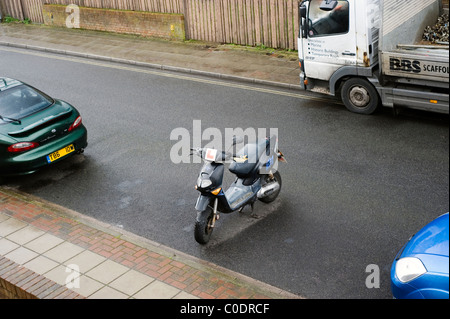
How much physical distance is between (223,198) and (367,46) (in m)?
5.30

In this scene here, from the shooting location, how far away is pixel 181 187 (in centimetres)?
1002

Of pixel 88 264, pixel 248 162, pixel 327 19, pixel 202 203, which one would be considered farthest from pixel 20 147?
pixel 327 19

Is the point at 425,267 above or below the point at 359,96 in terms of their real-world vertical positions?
above

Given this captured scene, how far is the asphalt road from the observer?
7812 millimetres

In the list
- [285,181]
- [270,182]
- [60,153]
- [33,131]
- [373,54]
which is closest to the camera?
[270,182]

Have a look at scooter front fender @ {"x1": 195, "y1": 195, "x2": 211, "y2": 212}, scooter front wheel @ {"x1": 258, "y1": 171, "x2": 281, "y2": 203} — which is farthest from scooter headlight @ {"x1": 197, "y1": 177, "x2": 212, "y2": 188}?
scooter front wheel @ {"x1": 258, "y1": 171, "x2": 281, "y2": 203}

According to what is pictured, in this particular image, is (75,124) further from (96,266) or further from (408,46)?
(408,46)

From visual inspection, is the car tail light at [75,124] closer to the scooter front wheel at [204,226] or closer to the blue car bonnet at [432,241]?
the scooter front wheel at [204,226]

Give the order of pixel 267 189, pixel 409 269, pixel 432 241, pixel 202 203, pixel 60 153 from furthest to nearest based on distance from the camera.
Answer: pixel 60 153 < pixel 267 189 < pixel 202 203 < pixel 432 241 < pixel 409 269

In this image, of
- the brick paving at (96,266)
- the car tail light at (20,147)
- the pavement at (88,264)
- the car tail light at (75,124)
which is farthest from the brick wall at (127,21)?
the brick paving at (96,266)

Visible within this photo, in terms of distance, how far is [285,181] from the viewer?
32.2 ft

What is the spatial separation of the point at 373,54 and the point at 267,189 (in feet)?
15.1

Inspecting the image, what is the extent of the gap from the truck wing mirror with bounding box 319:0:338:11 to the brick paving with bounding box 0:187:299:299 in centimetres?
647
